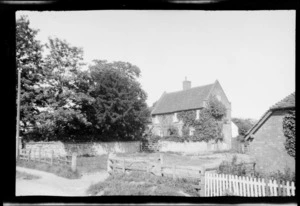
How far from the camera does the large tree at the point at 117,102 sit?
3098 centimetres

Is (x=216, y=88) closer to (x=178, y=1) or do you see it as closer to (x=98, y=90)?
(x=98, y=90)

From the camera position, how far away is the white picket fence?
316 inches

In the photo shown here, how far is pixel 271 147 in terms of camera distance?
44.8 ft

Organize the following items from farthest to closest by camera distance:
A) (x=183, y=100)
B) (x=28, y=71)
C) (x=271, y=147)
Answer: (x=183, y=100), (x=28, y=71), (x=271, y=147)

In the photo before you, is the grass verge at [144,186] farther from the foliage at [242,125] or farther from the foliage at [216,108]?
the foliage at [242,125]


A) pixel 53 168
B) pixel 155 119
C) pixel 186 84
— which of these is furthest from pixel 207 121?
pixel 53 168

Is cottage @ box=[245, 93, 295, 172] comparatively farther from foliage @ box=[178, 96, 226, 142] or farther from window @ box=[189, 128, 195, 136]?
window @ box=[189, 128, 195, 136]

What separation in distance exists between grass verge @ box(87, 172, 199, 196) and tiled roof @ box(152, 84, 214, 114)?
86.7 ft

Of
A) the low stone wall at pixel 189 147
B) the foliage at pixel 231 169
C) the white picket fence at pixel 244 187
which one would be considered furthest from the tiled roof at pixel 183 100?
the white picket fence at pixel 244 187

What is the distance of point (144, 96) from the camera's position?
35.1m

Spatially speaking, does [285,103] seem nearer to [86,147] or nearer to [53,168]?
[53,168]

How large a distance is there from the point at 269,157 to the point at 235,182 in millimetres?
5162

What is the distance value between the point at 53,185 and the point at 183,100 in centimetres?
3116

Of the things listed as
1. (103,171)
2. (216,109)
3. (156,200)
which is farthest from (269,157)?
(216,109)
